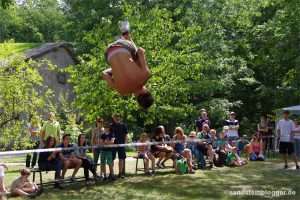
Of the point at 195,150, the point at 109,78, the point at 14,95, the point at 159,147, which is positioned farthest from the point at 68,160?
the point at 195,150

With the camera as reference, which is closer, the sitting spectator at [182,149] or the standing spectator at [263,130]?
the sitting spectator at [182,149]

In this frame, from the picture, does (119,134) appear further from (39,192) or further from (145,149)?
(39,192)

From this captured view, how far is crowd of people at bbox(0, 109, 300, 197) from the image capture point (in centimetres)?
916

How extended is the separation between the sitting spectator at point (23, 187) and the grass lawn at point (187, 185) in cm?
21

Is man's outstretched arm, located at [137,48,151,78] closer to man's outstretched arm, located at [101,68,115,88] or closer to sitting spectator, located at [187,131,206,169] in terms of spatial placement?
man's outstretched arm, located at [101,68,115,88]

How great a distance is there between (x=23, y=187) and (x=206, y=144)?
5824 millimetres

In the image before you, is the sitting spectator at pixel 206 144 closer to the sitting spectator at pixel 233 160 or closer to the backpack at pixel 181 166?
the sitting spectator at pixel 233 160

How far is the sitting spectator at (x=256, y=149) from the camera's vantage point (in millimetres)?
14000

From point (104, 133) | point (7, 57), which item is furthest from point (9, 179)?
point (7, 57)

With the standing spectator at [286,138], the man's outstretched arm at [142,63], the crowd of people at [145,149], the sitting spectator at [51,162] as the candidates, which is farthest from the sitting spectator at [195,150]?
the man's outstretched arm at [142,63]

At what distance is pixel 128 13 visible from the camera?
15.2 meters

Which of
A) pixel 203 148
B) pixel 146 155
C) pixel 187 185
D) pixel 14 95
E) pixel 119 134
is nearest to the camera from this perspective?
pixel 187 185

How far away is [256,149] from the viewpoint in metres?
14.2

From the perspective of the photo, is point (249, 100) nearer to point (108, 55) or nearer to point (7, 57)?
point (7, 57)
